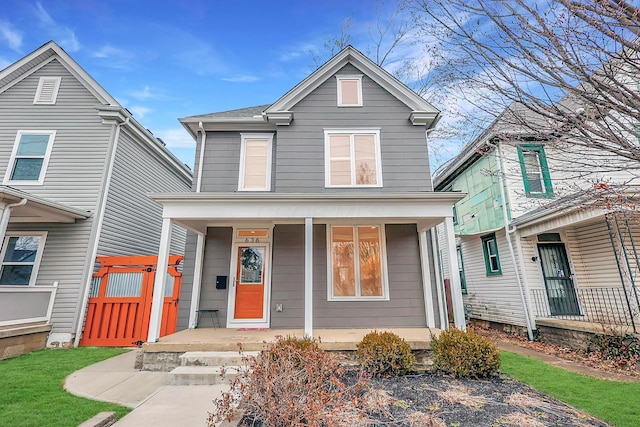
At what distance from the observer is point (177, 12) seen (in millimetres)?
8820

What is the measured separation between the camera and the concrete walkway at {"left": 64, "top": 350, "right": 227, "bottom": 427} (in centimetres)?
310

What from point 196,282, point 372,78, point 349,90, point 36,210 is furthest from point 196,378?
point 372,78

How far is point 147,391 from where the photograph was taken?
14.0 ft

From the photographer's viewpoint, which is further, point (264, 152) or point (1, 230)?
point (264, 152)

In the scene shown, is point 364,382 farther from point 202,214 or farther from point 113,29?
point 113,29

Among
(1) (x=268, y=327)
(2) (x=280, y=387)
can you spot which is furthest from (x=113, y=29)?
(2) (x=280, y=387)

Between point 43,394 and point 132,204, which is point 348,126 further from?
point 43,394

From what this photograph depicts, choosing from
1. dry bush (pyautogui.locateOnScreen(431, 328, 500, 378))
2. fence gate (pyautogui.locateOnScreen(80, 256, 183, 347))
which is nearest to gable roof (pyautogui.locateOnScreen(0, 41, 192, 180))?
fence gate (pyautogui.locateOnScreen(80, 256, 183, 347))

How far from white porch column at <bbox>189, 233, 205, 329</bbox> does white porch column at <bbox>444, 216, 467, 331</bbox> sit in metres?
5.90

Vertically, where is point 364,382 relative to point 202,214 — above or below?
below

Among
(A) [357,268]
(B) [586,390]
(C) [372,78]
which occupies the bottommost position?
(B) [586,390]

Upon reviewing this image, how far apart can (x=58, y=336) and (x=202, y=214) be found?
5138 millimetres

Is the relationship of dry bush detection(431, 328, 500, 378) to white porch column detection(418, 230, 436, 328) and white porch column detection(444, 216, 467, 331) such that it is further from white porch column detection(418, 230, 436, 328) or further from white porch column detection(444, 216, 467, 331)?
white porch column detection(418, 230, 436, 328)

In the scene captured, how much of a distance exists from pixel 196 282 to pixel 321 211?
3698 mm
